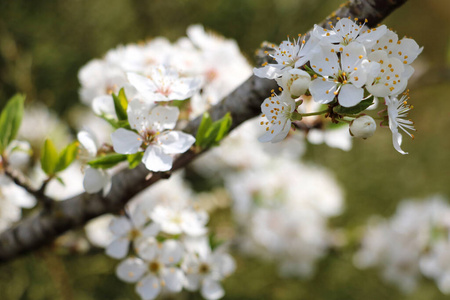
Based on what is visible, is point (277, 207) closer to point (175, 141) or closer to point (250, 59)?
point (250, 59)

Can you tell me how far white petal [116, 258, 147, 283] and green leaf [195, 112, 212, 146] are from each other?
196 mm

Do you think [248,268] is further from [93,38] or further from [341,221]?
[93,38]

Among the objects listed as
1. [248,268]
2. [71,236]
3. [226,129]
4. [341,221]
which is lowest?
[341,221]

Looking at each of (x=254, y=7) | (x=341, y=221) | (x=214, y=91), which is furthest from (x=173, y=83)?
(x=341, y=221)

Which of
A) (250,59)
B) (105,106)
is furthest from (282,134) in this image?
(250,59)

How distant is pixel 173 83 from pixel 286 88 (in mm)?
Answer: 156

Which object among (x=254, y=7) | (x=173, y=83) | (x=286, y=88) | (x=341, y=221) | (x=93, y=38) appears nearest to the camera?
(x=286, y=88)

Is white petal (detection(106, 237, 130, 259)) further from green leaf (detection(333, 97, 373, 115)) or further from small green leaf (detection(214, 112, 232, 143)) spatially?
green leaf (detection(333, 97, 373, 115))

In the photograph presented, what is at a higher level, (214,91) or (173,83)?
(173,83)

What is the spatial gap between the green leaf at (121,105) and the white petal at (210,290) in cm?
27

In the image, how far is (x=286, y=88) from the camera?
387 millimetres

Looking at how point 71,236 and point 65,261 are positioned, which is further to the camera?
point 65,261

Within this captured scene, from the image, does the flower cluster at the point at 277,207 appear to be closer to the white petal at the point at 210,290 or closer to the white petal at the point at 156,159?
the white petal at the point at 210,290

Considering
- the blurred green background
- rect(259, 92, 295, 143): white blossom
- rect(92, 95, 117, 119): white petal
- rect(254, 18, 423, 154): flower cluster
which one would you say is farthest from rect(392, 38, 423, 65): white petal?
the blurred green background
